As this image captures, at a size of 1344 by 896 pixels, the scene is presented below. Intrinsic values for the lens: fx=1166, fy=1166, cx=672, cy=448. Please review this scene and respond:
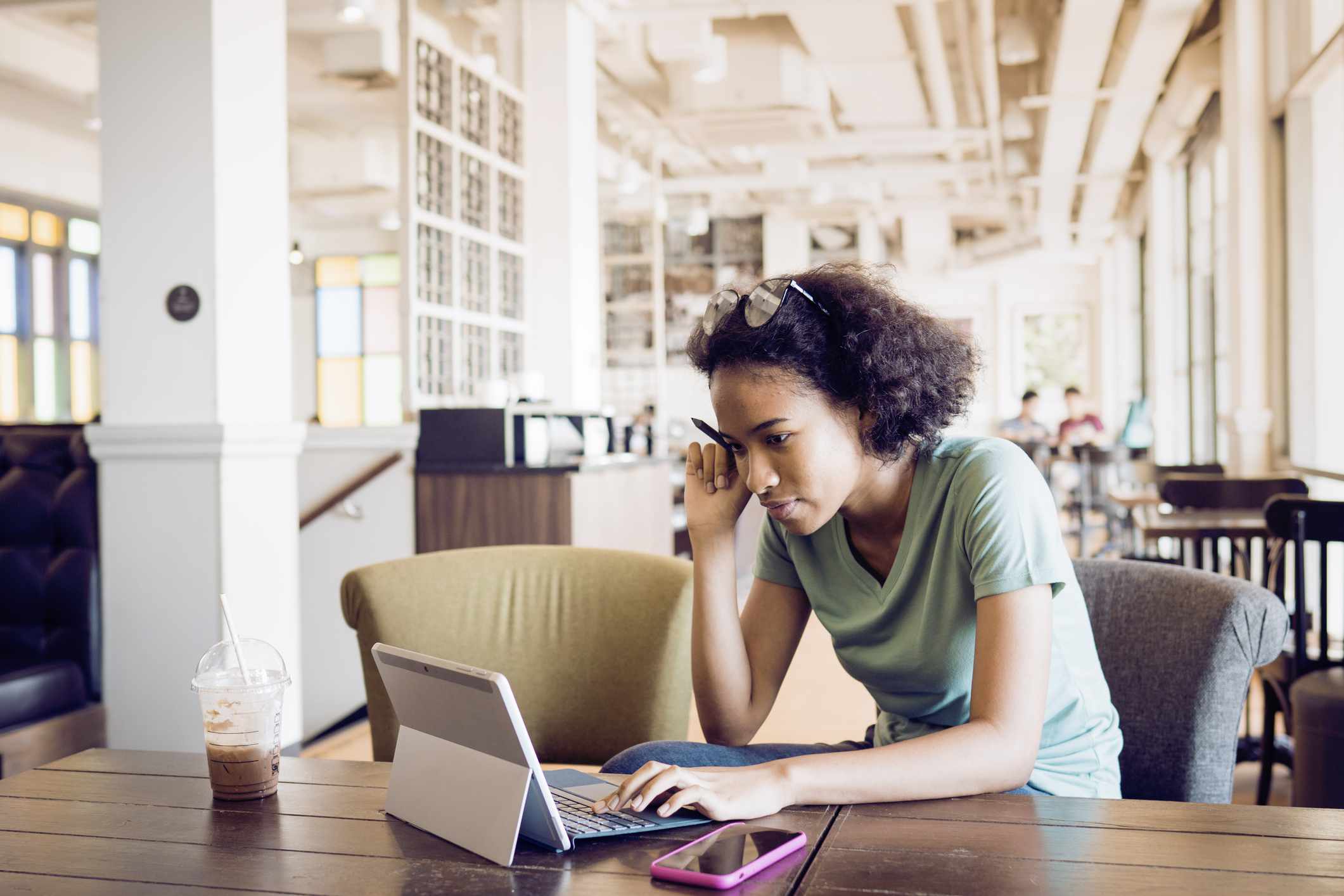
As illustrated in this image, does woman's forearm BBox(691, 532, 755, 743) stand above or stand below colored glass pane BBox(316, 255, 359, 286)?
below

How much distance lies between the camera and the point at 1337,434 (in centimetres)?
532

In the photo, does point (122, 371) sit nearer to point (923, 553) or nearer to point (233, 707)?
point (233, 707)

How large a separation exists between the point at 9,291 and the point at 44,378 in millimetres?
684

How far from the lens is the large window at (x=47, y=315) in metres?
8.52

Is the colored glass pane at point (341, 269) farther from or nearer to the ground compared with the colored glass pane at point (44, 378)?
farther from the ground

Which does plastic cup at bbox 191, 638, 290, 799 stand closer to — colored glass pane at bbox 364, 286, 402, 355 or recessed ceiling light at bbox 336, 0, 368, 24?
recessed ceiling light at bbox 336, 0, 368, 24

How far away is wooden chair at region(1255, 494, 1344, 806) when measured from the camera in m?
2.77

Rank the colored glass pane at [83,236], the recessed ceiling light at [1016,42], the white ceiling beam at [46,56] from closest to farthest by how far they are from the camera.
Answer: the recessed ceiling light at [1016,42] < the white ceiling beam at [46,56] < the colored glass pane at [83,236]

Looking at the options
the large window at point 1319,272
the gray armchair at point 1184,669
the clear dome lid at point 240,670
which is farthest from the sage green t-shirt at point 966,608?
the large window at point 1319,272

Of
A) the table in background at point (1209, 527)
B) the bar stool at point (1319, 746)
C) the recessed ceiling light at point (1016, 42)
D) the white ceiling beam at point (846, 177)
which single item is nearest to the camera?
the bar stool at point (1319, 746)

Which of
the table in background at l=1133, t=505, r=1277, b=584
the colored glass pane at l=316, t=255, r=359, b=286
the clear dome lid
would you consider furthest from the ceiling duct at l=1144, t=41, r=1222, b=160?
the colored glass pane at l=316, t=255, r=359, b=286

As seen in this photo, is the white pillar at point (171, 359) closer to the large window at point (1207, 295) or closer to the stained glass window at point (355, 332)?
the large window at point (1207, 295)

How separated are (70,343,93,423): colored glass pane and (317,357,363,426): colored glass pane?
3.38 metres

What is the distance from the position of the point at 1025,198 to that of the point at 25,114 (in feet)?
30.1
